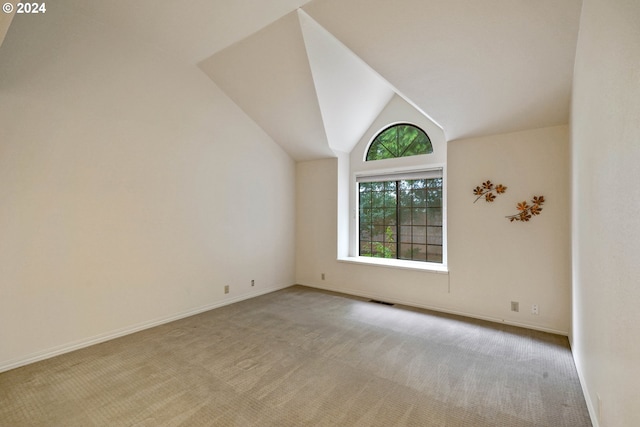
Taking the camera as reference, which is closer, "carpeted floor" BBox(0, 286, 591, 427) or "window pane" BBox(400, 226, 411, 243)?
"carpeted floor" BBox(0, 286, 591, 427)

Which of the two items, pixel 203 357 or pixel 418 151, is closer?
pixel 203 357

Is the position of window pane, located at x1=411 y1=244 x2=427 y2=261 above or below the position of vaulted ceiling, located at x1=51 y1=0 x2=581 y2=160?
below

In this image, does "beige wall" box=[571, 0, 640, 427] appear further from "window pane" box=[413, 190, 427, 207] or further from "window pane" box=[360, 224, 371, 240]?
"window pane" box=[360, 224, 371, 240]

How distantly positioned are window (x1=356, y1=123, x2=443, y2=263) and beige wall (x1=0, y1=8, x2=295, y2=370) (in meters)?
2.04

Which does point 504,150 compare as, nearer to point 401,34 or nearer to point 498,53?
point 498,53

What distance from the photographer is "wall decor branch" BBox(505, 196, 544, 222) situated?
3197mm

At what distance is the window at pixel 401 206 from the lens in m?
4.27

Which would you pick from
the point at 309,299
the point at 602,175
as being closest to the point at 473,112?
the point at 602,175

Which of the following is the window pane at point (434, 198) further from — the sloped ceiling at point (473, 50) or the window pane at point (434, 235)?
the sloped ceiling at point (473, 50)

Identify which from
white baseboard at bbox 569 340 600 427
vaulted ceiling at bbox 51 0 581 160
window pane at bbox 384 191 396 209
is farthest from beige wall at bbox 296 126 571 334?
window pane at bbox 384 191 396 209

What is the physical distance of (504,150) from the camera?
3.41 m

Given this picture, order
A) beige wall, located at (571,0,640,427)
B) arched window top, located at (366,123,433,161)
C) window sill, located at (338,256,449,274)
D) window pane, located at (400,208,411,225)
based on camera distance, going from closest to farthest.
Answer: beige wall, located at (571,0,640,427), window sill, located at (338,256,449,274), arched window top, located at (366,123,433,161), window pane, located at (400,208,411,225)

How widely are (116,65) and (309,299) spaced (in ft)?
12.1

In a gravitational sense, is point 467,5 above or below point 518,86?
above
